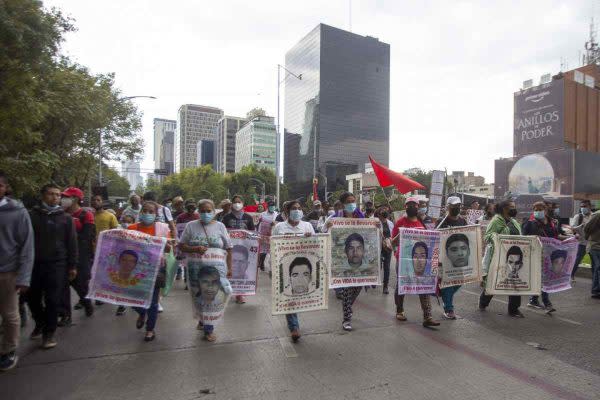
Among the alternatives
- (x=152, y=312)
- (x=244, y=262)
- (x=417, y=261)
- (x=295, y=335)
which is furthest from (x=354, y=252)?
(x=152, y=312)

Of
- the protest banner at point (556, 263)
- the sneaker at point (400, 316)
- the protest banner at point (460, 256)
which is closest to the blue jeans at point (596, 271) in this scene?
the protest banner at point (556, 263)

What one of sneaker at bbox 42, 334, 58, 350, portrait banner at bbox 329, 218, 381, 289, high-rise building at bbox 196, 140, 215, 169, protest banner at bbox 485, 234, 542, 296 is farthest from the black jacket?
high-rise building at bbox 196, 140, 215, 169

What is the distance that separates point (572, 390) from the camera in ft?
12.5

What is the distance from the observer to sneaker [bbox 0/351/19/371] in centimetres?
423

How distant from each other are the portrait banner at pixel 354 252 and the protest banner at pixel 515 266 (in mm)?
1896

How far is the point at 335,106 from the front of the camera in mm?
99500

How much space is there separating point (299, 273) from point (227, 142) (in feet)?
479

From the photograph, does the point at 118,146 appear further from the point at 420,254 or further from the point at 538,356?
the point at 538,356

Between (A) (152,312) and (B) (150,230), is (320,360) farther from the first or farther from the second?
→ (B) (150,230)

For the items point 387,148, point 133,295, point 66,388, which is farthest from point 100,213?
point 387,148

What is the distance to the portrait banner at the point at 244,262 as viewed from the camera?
6.94 meters

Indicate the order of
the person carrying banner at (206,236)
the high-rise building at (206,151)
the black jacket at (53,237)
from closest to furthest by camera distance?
the black jacket at (53,237)
the person carrying banner at (206,236)
the high-rise building at (206,151)

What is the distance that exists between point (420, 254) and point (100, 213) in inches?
217

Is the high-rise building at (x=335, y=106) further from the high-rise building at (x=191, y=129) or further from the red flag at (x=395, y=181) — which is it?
the red flag at (x=395, y=181)
